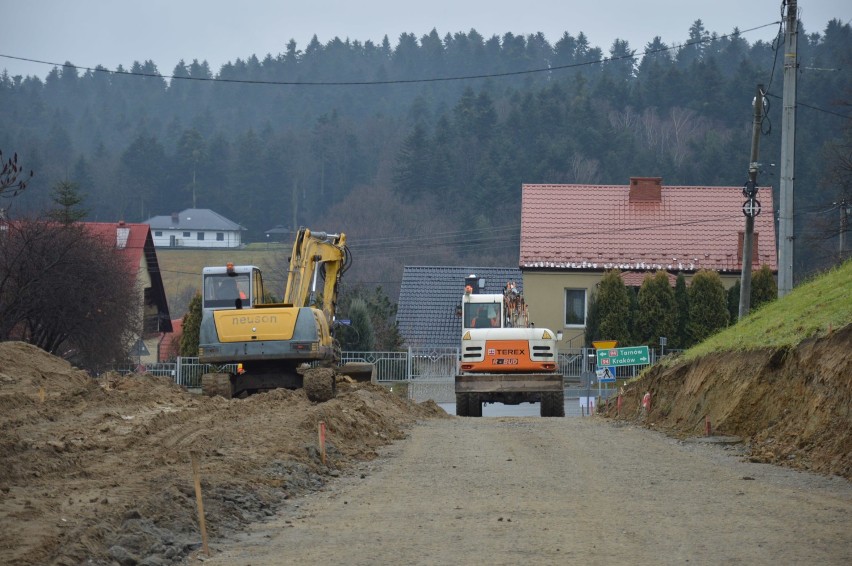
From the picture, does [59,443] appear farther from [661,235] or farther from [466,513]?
[661,235]

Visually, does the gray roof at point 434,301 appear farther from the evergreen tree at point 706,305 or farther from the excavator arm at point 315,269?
the excavator arm at point 315,269

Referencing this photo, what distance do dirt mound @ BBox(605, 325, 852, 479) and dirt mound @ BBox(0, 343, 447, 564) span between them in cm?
528

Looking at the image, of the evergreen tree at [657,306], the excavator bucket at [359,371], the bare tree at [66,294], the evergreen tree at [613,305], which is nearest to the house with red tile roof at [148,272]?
the bare tree at [66,294]

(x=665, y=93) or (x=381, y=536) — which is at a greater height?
(x=665, y=93)

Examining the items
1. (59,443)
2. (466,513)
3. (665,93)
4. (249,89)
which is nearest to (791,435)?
(466,513)

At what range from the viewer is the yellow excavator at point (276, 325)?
84.8 ft

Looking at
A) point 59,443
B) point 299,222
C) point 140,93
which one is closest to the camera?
point 59,443

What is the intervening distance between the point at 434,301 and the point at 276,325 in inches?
1367

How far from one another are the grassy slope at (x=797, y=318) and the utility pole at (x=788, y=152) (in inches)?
35.2

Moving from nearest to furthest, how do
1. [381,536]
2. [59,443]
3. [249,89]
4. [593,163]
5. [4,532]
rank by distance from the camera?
[4,532] < [381,536] < [59,443] < [593,163] < [249,89]

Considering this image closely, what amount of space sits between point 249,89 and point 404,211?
2560 inches

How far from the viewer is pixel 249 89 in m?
154

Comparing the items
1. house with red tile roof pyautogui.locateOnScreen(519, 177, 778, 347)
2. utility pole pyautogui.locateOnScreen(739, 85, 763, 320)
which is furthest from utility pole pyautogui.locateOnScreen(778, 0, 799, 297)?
house with red tile roof pyautogui.locateOnScreen(519, 177, 778, 347)

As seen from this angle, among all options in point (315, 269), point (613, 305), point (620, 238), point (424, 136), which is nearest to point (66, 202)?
point (613, 305)
